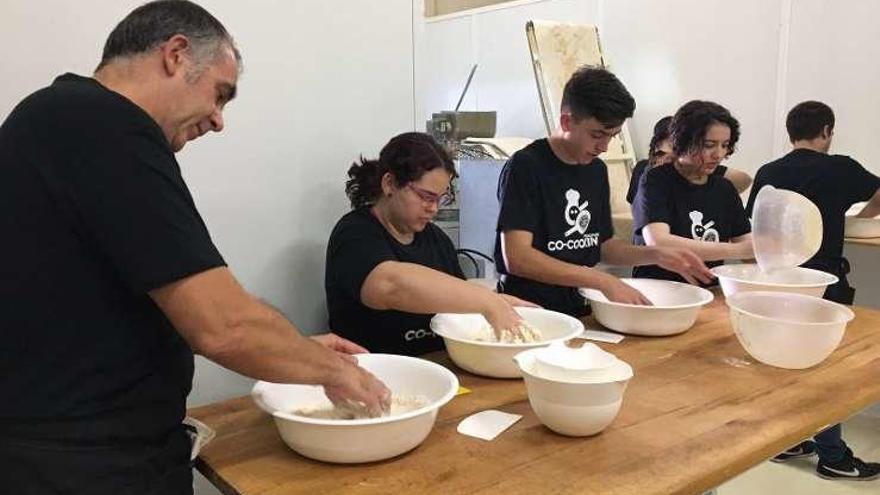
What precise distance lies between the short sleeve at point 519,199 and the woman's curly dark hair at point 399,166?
0.74 ft

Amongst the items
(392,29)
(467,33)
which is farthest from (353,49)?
(467,33)

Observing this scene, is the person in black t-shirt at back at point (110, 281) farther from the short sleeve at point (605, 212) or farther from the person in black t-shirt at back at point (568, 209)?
the short sleeve at point (605, 212)

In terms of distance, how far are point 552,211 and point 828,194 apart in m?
1.66

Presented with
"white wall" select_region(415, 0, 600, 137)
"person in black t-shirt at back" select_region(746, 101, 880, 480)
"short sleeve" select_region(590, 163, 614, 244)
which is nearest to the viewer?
"short sleeve" select_region(590, 163, 614, 244)

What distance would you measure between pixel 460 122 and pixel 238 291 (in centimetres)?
336

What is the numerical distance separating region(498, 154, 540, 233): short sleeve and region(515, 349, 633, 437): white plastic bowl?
828 mm

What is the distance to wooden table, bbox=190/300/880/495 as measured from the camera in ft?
3.43

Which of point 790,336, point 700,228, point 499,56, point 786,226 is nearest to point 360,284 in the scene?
point 790,336

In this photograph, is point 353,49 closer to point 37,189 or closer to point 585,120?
point 585,120

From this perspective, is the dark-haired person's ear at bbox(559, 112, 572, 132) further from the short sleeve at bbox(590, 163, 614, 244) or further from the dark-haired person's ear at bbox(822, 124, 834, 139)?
the dark-haired person's ear at bbox(822, 124, 834, 139)

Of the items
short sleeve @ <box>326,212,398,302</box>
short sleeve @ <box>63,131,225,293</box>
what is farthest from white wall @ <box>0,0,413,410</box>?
short sleeve @ <box>63,131,225,293</box>

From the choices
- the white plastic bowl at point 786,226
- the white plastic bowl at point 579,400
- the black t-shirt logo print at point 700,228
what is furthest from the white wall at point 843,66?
the white plastic bowl at point 579,400

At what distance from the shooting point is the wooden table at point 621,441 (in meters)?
1.04

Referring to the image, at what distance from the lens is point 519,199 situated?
200cm
